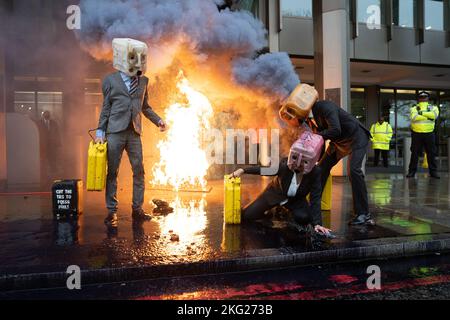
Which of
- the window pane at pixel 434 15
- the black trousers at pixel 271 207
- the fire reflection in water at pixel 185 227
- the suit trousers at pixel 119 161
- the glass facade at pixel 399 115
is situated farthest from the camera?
the glass facade at pixel 399 115

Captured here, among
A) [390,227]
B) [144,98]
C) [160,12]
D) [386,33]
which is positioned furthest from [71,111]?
[386,33]

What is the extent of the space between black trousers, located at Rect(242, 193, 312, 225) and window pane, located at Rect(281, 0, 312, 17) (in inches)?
363

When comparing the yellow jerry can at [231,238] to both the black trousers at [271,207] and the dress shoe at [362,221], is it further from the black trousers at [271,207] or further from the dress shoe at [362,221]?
the dress shoe at [362,221]

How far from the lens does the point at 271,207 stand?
4281 millimetres

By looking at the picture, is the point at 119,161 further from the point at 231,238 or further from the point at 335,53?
the point at 335,53

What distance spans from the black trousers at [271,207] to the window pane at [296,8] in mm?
9221

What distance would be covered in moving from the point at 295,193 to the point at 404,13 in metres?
12.6

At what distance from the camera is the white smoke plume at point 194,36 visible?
569 cm

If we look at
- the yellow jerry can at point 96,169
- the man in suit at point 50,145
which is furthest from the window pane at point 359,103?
the yellow jerry can at point 96,169

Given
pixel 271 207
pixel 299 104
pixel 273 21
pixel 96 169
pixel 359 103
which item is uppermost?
pixel 273 21

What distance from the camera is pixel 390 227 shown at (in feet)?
13.9

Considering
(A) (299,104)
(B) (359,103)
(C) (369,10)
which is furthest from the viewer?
(B) (359,103)

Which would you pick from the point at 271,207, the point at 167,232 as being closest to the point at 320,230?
the point at 271,207

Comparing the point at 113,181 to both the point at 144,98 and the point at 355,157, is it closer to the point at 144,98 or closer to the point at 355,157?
the point at 144,98
